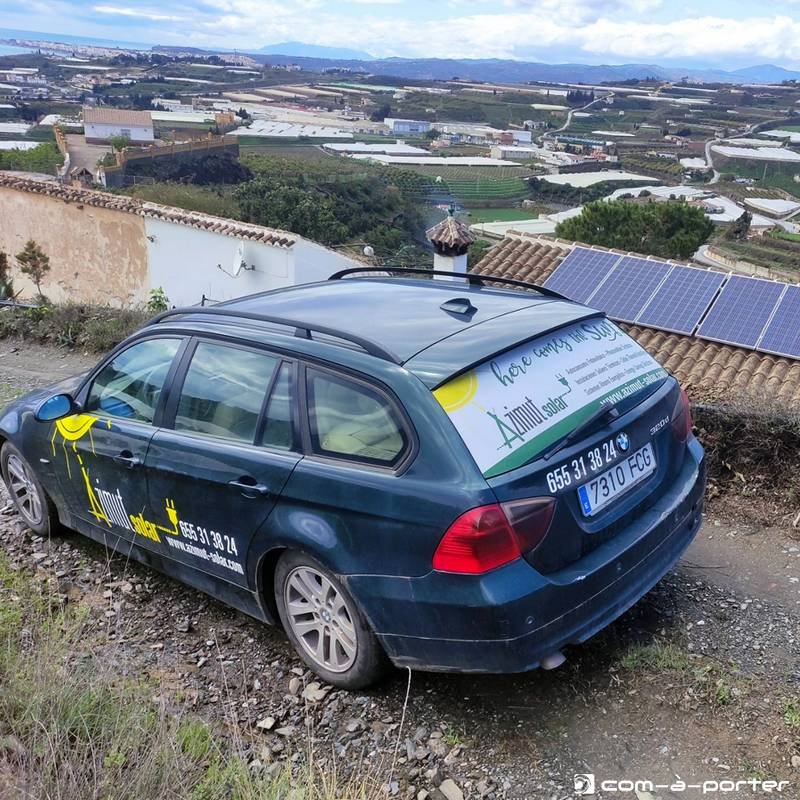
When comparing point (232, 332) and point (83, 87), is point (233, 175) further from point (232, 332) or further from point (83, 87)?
point (83, 87)

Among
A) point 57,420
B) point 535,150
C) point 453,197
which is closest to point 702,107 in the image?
point 535,150

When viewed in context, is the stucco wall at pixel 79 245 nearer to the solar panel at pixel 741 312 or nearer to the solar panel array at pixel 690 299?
the solar panel array at pixel 690 299

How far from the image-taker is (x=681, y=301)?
1282 cm

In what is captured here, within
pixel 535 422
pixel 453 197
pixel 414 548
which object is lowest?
pixel 453 197

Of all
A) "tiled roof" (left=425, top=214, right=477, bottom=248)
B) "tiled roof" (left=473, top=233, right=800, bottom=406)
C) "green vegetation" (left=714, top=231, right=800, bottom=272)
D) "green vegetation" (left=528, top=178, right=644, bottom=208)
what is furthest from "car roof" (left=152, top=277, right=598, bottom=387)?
"green vegetation" (left=528, top=178, right=644, bottom=208)

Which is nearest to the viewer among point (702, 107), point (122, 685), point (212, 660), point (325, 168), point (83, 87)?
point (122, 685)

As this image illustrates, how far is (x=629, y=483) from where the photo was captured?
335 cm

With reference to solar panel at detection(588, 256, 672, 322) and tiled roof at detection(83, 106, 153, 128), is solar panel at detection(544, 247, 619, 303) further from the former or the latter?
tiled roof at detection(83, 106, 153, 128)

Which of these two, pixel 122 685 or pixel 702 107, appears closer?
pixel 122 685

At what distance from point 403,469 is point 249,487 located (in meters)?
0.81

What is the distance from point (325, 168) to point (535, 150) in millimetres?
54410

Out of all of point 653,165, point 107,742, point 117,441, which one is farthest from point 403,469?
point 653,165

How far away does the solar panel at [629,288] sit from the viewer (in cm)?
1279

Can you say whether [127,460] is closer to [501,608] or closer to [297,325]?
[297,325]
